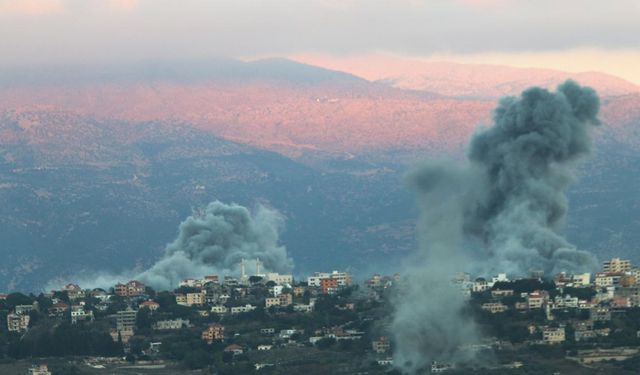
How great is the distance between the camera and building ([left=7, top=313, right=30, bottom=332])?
12131 cm

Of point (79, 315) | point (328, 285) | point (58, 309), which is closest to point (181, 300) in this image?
point (58, 309)

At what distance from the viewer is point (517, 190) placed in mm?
131625

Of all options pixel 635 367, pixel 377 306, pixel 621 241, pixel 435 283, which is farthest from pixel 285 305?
pixel 621 241

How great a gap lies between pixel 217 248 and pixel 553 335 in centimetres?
4467

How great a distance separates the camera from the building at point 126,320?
12088 cm

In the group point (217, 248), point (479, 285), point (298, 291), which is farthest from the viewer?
point (217, 248)

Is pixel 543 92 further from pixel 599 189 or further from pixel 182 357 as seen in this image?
pixel 599 189

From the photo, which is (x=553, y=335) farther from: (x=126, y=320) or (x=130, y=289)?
(x=130, y=289)

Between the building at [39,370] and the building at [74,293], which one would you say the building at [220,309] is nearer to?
the building at [74,293]

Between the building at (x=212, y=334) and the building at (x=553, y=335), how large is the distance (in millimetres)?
15130

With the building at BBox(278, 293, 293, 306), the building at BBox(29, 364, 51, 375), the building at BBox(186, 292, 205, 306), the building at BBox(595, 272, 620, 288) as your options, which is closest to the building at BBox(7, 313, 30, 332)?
the building at BBox(186, 292, 205, 306)

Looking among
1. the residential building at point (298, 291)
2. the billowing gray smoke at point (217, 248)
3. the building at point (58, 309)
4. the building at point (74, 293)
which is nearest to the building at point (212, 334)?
the building at point (58, 309)

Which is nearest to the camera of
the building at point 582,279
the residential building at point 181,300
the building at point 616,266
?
the building at point 582,279

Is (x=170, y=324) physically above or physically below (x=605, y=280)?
below
